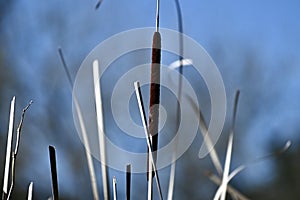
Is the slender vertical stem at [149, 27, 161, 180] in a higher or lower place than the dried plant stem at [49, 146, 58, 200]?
higher

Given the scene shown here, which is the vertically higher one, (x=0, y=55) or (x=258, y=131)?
(x=0, y=55)

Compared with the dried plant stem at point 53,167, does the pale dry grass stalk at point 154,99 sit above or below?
above

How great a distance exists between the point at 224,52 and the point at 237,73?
0.60ft

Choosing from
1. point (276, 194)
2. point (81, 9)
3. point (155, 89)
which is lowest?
point (155, 89)

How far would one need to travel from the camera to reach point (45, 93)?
3061 millimetres

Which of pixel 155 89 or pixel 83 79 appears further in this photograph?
pixel 83 79

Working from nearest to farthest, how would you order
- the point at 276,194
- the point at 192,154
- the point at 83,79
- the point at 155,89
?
1. the point at 155,89
2. the point at 83,79
3. the point at 192,154
4. the point at 276,194

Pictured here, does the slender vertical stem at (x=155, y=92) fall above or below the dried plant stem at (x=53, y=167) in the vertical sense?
above

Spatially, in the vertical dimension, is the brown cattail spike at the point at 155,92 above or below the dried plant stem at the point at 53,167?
above

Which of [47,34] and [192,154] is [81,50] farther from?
[192,154]

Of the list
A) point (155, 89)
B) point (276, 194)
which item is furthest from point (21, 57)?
point (155, 89)

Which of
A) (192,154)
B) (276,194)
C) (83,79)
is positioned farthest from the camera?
(276,194)

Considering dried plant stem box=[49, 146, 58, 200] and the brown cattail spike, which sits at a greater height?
the brown cattail spike

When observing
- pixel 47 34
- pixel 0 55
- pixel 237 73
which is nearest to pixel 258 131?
pixel 237 73
